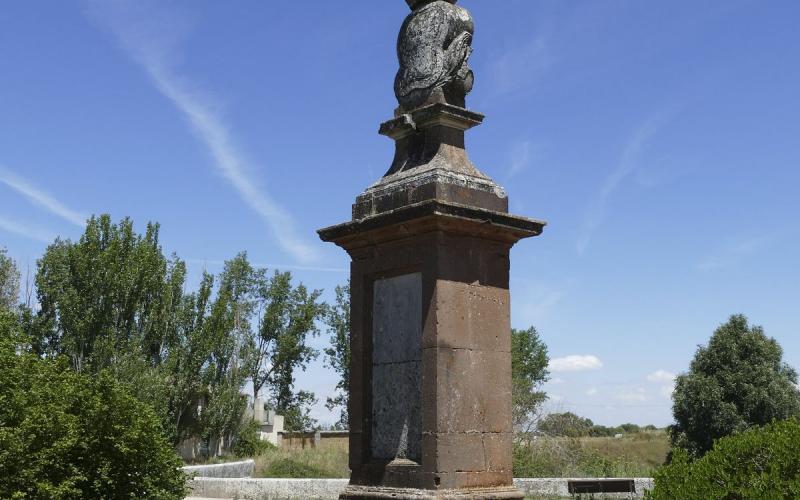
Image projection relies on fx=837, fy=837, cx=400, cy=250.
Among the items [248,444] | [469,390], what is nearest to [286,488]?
[469,390]

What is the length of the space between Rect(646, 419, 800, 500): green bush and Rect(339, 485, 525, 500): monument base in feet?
5.80

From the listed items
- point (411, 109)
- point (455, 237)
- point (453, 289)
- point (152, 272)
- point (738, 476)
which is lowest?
point (738, 476)

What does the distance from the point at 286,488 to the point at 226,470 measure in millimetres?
5524

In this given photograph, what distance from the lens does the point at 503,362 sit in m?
7.06

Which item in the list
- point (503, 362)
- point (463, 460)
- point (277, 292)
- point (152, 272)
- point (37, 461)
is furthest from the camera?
point (277, 292)

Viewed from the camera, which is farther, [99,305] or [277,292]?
[277,292]

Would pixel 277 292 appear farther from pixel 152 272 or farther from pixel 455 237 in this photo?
pixel 455 237

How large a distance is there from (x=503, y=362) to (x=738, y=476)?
97.8 inches

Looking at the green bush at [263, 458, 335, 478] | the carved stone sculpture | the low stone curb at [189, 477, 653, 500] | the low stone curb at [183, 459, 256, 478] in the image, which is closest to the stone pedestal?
the carved stone sculpture

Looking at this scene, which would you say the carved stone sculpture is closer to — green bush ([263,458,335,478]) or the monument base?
the monument base

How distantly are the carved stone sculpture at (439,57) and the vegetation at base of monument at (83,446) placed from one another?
6.48 m

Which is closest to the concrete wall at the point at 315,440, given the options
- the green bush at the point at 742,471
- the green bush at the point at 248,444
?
the green bush at the point at 248,444

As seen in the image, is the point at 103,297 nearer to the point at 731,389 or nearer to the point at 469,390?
the point at 731,389

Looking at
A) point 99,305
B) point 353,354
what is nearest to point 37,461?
point 353,354
